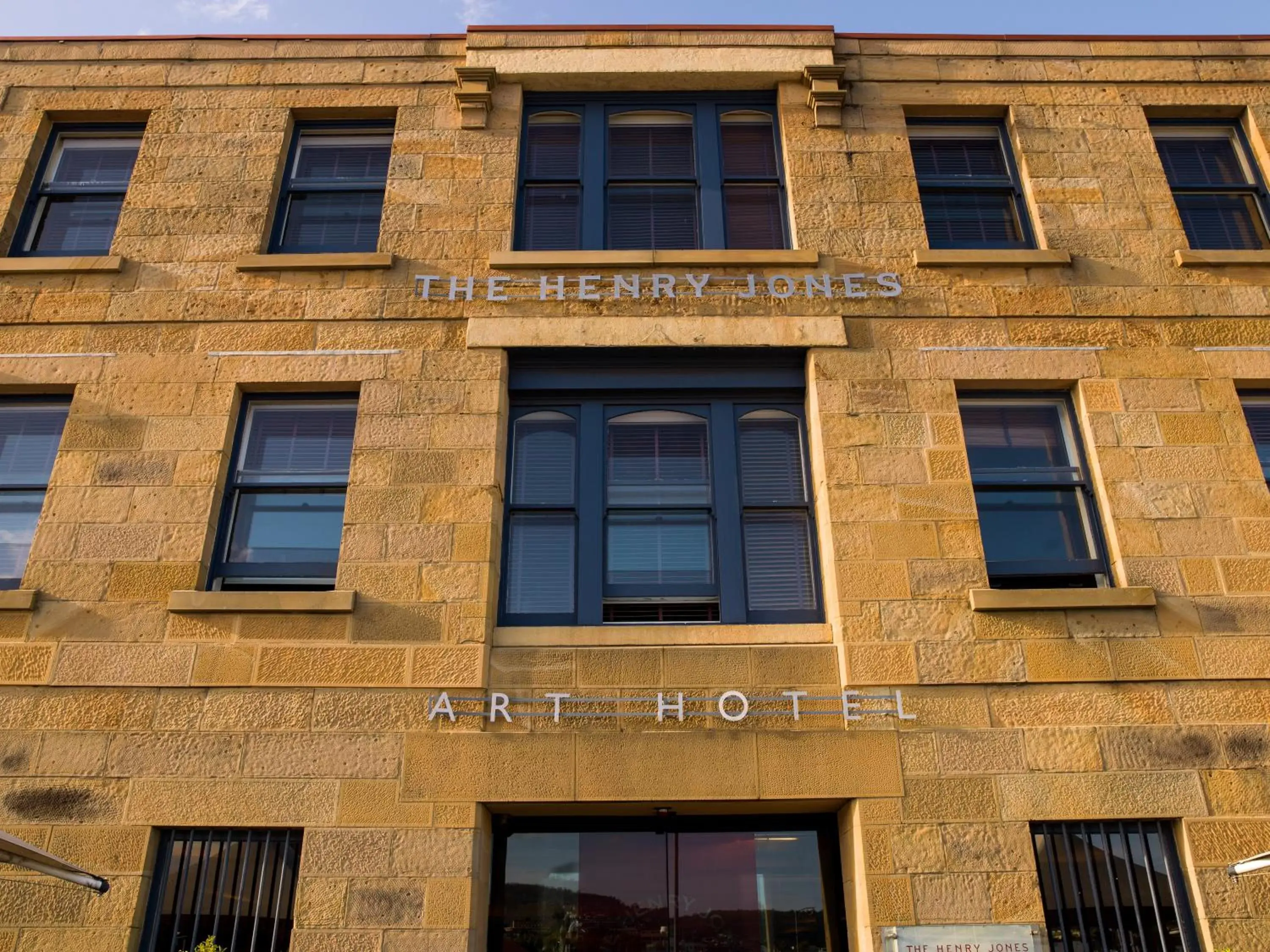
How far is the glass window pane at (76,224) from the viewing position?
31.9ft

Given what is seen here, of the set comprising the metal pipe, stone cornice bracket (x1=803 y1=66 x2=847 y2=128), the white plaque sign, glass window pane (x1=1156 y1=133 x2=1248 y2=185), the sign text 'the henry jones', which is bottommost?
the white plaque sign

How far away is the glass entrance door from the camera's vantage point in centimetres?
732

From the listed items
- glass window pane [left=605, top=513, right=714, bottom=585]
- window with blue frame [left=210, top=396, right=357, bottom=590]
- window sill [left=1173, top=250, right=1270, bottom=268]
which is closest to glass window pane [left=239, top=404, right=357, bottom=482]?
window with blue frame [left=210, top=396, right=357, bottom=590]

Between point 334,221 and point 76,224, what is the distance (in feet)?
8.90

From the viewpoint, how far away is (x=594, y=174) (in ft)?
33.0

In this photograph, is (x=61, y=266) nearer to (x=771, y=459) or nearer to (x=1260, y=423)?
(x=771, y=459)

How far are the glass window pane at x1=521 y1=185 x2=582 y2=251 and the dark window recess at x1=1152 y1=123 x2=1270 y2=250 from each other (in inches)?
245

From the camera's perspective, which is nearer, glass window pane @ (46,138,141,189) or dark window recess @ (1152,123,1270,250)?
dark window recess @ (1152,123,1270,250)

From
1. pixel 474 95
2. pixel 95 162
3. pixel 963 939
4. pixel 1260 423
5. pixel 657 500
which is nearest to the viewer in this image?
pixel 963 939

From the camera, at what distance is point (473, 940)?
22.1 feet

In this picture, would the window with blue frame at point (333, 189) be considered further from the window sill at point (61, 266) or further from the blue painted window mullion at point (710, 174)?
the blue painted window mullion at point (710, 174)

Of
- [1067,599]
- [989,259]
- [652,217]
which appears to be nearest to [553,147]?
[652,217]

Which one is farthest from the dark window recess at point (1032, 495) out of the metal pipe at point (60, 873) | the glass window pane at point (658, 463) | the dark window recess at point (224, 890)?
the metal pipe at point (60, 873)

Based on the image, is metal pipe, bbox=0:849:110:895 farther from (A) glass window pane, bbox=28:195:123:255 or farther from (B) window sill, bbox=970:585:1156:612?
(B) window sill, bbox=970:585:1156:612
